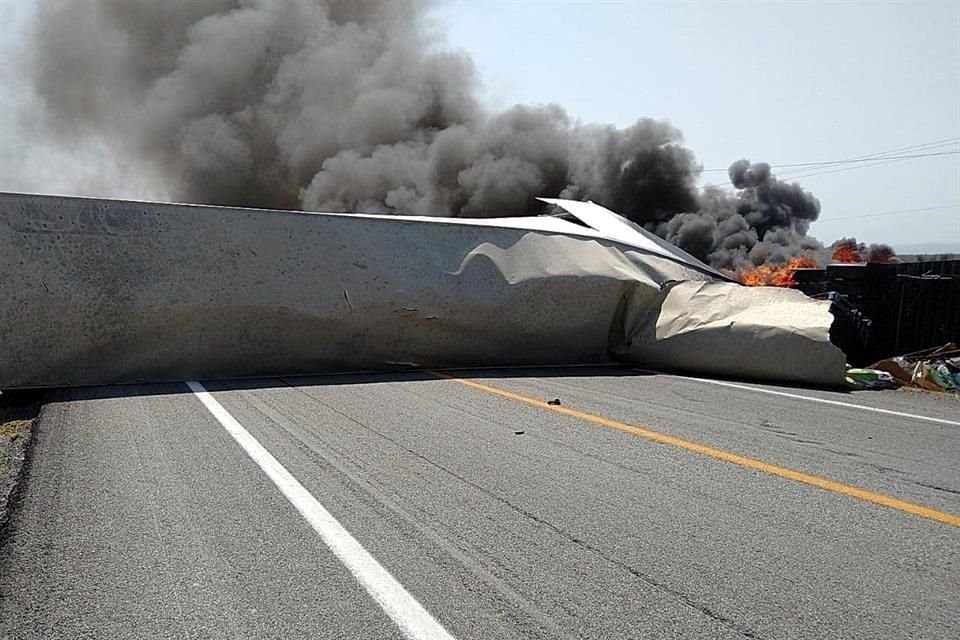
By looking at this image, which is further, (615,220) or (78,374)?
(615,220)

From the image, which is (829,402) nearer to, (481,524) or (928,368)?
(928,368)

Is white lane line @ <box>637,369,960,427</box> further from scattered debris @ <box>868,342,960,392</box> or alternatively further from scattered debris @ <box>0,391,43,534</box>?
scattered debris @ <box>0,391,43,534</box>

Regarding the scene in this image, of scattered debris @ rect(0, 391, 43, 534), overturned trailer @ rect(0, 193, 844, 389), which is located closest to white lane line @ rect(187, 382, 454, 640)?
scattered debris @ rect(0, 391, 43, 534)

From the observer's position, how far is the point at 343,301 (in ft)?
27.8

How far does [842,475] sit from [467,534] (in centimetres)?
234

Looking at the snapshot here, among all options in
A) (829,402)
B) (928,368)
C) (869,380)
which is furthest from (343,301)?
(928,368)

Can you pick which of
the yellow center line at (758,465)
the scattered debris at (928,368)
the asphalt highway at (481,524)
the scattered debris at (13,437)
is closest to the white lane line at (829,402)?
the asphalt highway at (481,524)

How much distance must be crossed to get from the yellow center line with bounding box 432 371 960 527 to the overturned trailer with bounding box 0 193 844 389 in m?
2.26

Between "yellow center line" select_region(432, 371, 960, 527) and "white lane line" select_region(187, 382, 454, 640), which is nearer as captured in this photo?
"white lane line" select_region(187, 382, 454, 640)

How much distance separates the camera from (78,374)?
7230 millimetres

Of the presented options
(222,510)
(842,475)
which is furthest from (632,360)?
(222,510)

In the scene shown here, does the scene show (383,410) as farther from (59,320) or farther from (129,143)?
(129,143)

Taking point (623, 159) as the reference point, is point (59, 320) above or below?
below

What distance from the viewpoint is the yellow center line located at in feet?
12.9
